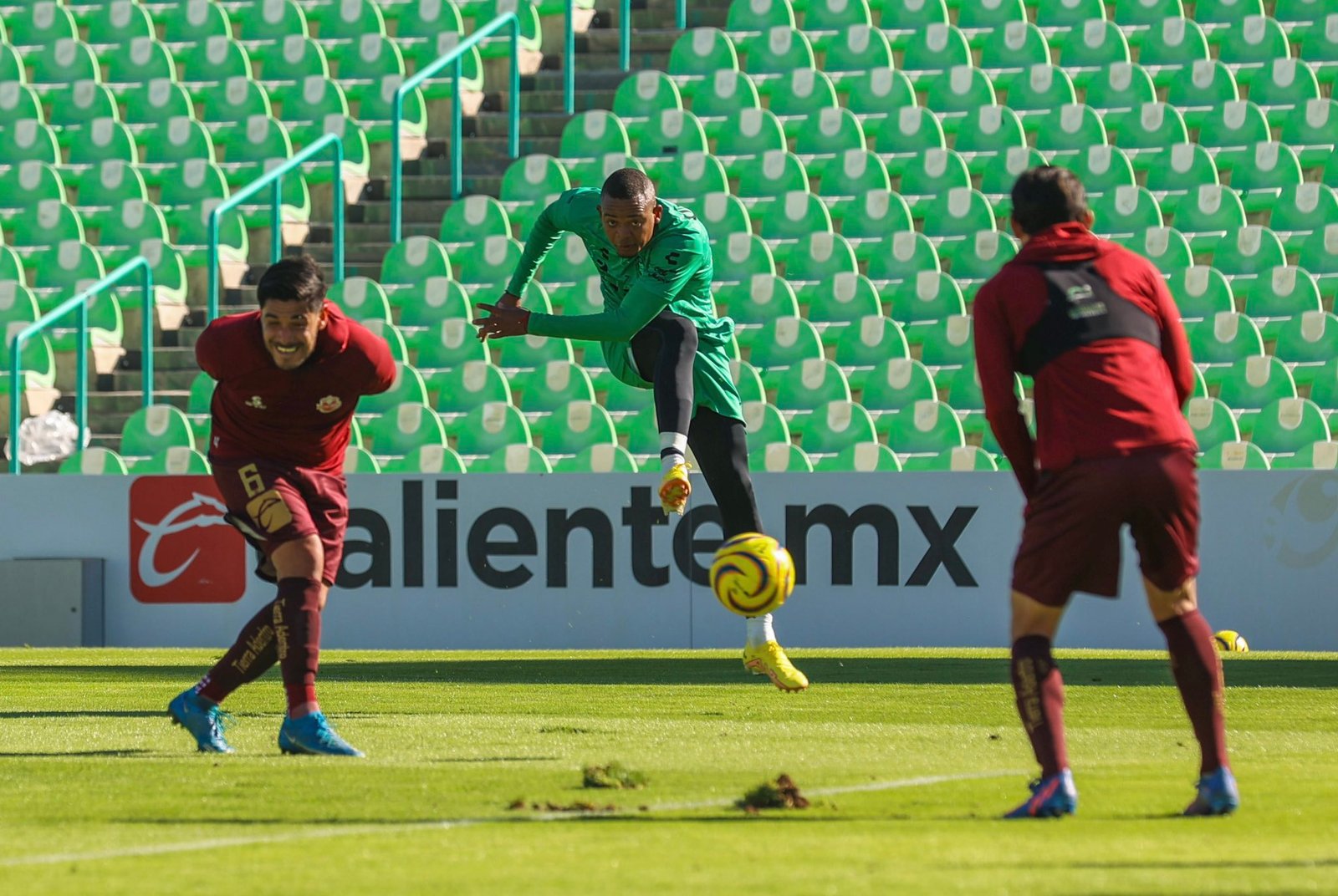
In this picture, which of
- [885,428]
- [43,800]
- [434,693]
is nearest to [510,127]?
[885,428]

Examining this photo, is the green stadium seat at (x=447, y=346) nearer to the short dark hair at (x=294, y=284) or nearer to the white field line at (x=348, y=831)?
the short dark hair at (x=294, y=284)

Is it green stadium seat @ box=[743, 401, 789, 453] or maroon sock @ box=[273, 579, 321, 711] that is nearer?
maroon sock @ box=[273, 579, 321, 711]

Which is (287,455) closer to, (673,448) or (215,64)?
(673,448)

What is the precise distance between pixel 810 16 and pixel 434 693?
38.8 feet

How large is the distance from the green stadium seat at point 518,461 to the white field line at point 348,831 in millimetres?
10672

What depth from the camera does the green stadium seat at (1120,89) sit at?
18.5m

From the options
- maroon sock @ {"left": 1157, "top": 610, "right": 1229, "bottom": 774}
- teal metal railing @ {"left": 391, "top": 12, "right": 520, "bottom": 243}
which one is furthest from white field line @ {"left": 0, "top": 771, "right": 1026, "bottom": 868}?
teal metal railing @ {"left": 391, "top": 12, "right": 520, "bottom": 243}

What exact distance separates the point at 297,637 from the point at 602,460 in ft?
31.1

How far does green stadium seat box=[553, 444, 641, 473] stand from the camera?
1586 cm

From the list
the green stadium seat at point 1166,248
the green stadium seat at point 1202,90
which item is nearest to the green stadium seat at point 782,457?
the green stadium seat at point 1166,248

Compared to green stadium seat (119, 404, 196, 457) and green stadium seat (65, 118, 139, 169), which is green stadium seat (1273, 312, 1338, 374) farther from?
green stadium seat (65, 118, 139, 169)

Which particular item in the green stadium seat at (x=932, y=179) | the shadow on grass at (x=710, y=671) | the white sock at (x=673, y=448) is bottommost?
the shadow on grass at (x=710, y=671)

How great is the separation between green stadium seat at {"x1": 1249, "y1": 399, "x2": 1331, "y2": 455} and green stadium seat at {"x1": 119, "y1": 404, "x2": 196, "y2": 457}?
8488 millimetres

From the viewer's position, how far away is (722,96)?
19.2 metres
